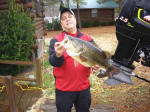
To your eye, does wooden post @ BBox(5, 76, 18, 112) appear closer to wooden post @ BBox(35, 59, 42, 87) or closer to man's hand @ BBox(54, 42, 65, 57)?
man's hand @ BBox(54, 42, 65, 57)

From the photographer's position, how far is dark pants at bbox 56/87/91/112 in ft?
6.42

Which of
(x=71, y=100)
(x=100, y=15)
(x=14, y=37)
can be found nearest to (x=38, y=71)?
(x=71, y=100)

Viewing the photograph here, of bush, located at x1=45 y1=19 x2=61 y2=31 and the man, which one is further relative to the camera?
bush, located at x1=45 y1=19 x2=61 y2=31

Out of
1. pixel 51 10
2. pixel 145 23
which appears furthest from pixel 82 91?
pixel 51 10

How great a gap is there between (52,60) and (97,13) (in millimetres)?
20987

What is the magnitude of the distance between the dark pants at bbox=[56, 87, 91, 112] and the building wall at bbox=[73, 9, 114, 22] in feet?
66.4

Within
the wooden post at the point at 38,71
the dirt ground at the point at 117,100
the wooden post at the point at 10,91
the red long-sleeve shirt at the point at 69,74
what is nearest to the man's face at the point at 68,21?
the red long-sleeve shirt at the point at 69,74

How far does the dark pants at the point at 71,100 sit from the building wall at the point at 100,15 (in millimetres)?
20253

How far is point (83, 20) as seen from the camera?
857 inches

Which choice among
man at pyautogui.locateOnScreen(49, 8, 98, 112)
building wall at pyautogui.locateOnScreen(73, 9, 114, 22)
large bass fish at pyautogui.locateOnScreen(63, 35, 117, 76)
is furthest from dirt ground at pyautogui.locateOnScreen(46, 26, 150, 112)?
building wall at pyautogui.locateOnScreen(73, 9, 114, 22)

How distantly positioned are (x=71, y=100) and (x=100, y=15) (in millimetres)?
20810

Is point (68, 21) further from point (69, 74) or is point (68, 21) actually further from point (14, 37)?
point (14, 37)

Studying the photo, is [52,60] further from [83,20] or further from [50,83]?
[83,20]

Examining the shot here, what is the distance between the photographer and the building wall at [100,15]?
21.6 metres
